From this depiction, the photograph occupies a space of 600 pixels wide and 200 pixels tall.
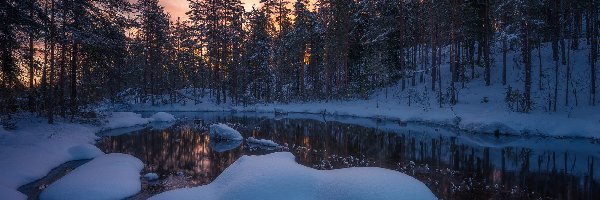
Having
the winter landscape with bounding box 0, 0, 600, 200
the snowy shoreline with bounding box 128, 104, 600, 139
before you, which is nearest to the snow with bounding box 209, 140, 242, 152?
the winter landscape with bounding box 0, 0, 600, 200

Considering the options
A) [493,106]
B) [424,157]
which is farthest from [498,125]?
[424,157]

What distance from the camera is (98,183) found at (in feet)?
35.5

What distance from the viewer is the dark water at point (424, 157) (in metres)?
12.6

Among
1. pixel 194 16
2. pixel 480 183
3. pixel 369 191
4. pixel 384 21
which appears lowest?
pixel 480 183

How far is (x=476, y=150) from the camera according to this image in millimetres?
19078

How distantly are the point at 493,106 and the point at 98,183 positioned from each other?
26.7 metres

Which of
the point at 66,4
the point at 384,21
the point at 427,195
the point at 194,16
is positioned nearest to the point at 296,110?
the point at 384,21

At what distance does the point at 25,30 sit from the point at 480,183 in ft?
56.2

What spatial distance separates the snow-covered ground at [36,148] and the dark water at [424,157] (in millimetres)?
1788

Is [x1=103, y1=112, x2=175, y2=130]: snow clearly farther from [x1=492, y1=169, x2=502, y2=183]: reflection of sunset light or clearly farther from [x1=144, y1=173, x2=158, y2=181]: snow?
[x1=492, y1=169, x2=502, y2=183]: reflection of sunset light

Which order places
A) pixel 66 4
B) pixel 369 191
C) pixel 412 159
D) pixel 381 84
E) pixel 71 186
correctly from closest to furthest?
pixel 369 191
pixel 71 186
pixel 412 159
pixel 66 4
pixel 381 84

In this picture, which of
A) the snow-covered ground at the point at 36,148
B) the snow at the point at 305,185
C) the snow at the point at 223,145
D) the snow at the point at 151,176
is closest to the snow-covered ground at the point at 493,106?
the snow at the point at 223,145

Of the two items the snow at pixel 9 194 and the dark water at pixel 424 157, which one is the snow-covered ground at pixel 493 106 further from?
the snow at pixel 9 194

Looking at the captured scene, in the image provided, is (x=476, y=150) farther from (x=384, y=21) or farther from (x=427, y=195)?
(x=384, y=21)
